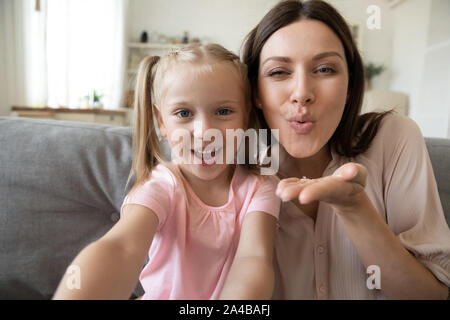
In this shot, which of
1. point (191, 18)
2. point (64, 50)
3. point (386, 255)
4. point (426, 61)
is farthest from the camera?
point (191, 18)

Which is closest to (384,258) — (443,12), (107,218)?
(107,218)

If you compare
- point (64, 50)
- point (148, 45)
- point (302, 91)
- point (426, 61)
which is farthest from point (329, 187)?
point (148, 45)

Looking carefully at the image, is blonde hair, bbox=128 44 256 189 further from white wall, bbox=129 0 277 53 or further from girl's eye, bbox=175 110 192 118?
white wall, bbox=129 0 277 53

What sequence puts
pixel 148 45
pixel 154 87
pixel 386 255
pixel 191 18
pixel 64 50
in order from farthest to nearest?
1. pixel 191 18
2. pixel 148 45
3. pixel 64 50
4. pixel 154 87
5. pixel 386 255

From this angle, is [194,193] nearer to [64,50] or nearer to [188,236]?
[188,236]

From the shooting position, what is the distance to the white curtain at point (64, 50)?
2.87m

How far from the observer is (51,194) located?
712mm

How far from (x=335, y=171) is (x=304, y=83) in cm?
16

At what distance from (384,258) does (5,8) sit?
333 cm

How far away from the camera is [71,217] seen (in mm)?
715

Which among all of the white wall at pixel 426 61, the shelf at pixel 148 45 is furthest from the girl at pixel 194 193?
the shelf at pixel 148 45

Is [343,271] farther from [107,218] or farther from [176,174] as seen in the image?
[107,218]

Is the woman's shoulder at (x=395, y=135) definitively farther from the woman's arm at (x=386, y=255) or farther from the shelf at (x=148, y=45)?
the shelf at (x=148, y=45)

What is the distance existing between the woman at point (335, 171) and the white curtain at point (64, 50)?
2.93 meters
